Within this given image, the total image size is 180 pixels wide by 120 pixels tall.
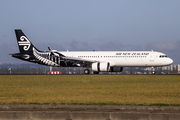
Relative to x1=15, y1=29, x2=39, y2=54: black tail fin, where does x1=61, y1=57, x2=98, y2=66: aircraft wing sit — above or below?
below

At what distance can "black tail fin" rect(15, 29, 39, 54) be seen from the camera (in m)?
56.9

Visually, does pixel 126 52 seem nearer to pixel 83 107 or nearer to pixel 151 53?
pixel 151 53

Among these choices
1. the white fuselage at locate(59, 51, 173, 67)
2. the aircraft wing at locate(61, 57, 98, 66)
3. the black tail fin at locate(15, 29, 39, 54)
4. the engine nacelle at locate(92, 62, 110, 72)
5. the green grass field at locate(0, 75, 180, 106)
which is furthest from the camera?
the black tail fin at locate(15, 29, 39, 54)

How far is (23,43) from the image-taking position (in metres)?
57.1

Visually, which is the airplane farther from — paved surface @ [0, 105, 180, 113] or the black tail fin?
paved surface @ [0, 105, 180, 113]

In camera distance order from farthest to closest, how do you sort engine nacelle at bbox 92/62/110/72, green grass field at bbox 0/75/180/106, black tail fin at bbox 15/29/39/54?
black tail fin at bbox 15/29/39/54 < engine nacelle at bbox 92/62/110/72 < green grass field at bbox 0/75/180/106

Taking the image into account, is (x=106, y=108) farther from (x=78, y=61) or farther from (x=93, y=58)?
(x=93, y=58)

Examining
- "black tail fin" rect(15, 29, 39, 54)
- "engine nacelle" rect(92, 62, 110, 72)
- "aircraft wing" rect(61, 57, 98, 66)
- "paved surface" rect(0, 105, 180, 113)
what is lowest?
"paved surface" rect(0, 105, 180, 113)

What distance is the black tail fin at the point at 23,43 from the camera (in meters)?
56.9

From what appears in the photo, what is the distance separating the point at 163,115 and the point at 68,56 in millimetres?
44860

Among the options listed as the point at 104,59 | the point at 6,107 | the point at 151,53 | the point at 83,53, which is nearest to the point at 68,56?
the point at 83,53

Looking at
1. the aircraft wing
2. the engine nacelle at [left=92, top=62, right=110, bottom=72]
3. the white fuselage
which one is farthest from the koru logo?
the white fuselage

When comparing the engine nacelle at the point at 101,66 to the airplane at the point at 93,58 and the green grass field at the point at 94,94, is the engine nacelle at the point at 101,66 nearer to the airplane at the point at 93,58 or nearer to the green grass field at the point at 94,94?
the airplane at the point at 93,58

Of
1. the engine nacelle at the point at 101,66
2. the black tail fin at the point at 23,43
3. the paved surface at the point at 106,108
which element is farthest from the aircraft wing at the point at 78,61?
the paved surface at the point at 106,108
